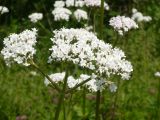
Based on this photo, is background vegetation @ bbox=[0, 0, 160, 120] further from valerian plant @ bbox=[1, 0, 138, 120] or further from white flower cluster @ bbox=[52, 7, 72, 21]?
valerian plant @ bbox=[1, 0, 138, 120]

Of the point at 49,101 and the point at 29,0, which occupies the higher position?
the point at 29,0

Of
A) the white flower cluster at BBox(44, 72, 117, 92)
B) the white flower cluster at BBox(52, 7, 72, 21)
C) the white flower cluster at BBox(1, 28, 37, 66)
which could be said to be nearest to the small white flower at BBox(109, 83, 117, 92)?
the white flower cluster at BBox(44, 72, 117, 92)

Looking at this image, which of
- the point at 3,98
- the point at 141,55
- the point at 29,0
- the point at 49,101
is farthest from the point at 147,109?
the point at 29,0

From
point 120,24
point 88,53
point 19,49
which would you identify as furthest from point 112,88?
point 120,24

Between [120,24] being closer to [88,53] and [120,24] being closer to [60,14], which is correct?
[88,53]

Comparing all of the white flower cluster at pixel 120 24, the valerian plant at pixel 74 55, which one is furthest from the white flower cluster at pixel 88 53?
the white flower cluster at pixel 120 24

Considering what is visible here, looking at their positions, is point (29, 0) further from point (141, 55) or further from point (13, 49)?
point (13, 49)
